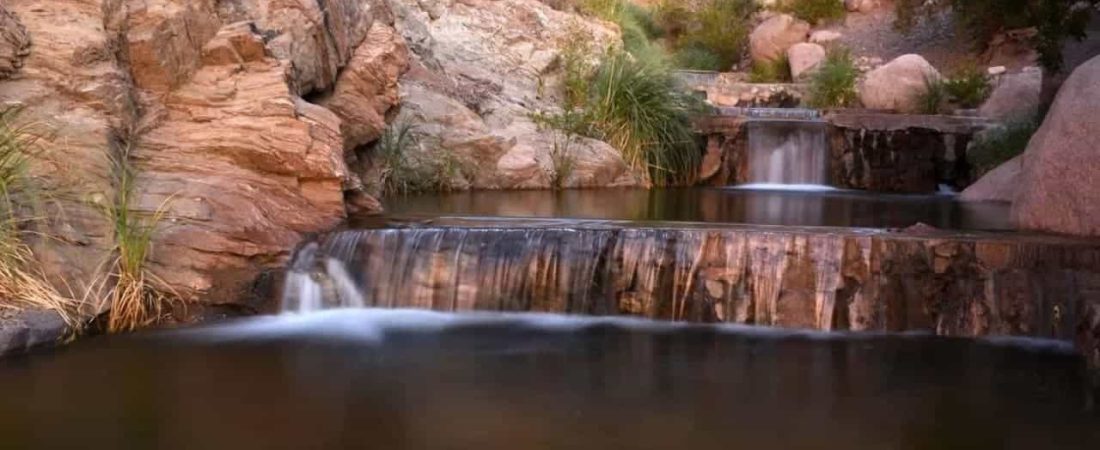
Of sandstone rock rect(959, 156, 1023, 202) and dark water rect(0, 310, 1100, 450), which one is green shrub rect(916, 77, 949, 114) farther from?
dark water rect(0, 310, 1100, 450)

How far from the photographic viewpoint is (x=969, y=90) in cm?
1714

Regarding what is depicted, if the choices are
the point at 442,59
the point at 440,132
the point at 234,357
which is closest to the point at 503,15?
the point at 442,59

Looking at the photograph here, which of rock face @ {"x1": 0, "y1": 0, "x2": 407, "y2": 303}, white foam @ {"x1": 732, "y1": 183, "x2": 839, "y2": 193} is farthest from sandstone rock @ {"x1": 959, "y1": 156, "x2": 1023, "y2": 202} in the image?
rock face @ {"x1": 0, "y1": 0, "x2": 407, "y2": 303}

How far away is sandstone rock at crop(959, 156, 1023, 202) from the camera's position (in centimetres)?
1178

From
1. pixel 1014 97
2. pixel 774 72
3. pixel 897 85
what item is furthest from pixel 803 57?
pixel 1014 97

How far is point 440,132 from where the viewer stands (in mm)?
14266

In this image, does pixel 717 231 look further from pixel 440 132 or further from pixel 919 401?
pixel 440 132

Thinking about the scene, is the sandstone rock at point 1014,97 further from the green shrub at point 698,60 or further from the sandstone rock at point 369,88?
the green shrub at point 698,60

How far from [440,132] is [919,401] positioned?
9.49 m

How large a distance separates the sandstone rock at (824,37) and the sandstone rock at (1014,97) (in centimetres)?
699

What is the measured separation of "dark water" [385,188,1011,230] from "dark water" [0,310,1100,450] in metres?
2.68

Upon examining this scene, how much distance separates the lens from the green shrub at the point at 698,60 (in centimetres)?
2391

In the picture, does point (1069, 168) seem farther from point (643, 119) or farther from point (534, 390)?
point (643, 119)

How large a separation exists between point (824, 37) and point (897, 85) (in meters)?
5.94
